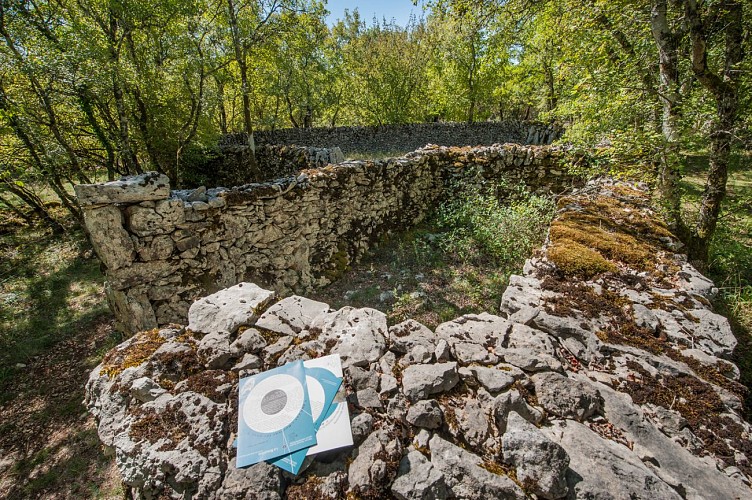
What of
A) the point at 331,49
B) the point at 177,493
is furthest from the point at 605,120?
the point at 331,49

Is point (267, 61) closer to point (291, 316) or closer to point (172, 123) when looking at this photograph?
point (172, 123)

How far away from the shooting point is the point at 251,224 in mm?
5559

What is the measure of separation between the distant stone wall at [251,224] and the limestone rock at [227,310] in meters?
2.45

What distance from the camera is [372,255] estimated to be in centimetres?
752

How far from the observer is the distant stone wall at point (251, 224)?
4.36 metres

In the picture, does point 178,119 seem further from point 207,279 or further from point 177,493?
point 177,493

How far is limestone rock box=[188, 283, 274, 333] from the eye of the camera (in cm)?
256

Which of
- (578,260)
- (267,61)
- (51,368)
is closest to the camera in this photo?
(578,260)

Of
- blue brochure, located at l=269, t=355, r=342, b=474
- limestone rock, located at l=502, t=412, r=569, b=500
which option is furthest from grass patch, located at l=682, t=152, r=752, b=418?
blue brochure, located at l=269, t=355, r=342, b=474

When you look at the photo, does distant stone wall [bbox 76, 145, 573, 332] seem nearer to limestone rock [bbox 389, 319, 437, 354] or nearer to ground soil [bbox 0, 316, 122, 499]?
ground soil [bbox 0, 316, 122, 499]

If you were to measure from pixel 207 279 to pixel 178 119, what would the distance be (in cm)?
796

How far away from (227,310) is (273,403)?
109 centimetres

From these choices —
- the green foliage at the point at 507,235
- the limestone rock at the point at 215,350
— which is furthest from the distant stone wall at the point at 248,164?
the limestone rock at the point at 215,350

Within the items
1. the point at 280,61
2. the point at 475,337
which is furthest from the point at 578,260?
the point at 280,61
